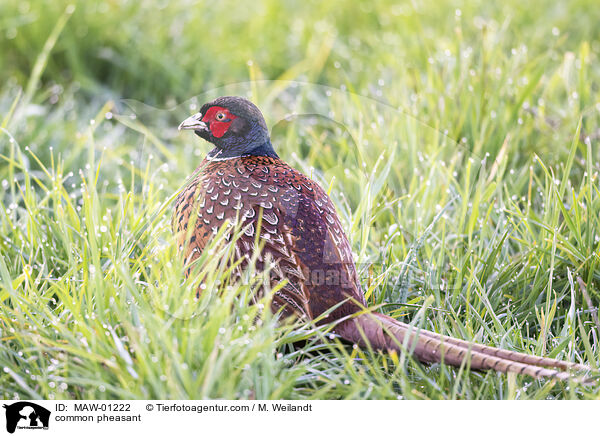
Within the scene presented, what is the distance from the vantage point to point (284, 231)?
215cm

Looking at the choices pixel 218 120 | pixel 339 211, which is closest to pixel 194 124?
pixel 218 120

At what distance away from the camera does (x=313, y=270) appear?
7.11 ft

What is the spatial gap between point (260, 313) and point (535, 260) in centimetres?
128

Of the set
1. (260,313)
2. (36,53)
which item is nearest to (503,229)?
(260,313)

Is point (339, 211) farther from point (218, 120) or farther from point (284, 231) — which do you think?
point (218, 120)

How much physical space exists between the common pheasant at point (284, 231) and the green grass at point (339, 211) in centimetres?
8
